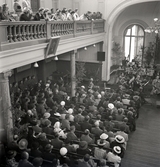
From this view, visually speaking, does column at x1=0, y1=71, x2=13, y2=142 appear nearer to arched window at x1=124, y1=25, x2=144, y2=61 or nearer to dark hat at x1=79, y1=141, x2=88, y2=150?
dark hat at x1=79, y1=141, x2=88, y2=150

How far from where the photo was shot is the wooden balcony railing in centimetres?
734

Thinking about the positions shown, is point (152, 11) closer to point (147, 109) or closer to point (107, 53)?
point (107, 53)

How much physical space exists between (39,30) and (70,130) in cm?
429

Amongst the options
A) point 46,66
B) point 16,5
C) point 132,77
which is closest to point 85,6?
point 46,66

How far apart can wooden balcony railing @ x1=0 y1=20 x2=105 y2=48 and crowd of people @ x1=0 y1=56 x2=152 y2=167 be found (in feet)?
8.83

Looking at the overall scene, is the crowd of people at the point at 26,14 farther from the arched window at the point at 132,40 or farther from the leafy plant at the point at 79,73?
the arched window at the point at 132,40

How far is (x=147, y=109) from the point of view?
45.3ft

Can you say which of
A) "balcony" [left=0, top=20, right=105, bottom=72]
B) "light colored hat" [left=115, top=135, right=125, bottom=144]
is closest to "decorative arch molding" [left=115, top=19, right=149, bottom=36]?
"balcony" [left=0, top=20, right=105, bottom=72]

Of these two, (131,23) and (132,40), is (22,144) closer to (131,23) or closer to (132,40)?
(131,23)

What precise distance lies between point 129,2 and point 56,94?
29.5 feet

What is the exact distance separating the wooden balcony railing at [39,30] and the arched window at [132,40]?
8.45 meters

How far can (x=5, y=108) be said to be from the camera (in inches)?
320

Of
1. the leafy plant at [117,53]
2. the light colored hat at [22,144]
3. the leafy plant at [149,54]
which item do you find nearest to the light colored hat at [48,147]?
the light colored hat at [22,144]

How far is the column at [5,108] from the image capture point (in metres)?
7.95
